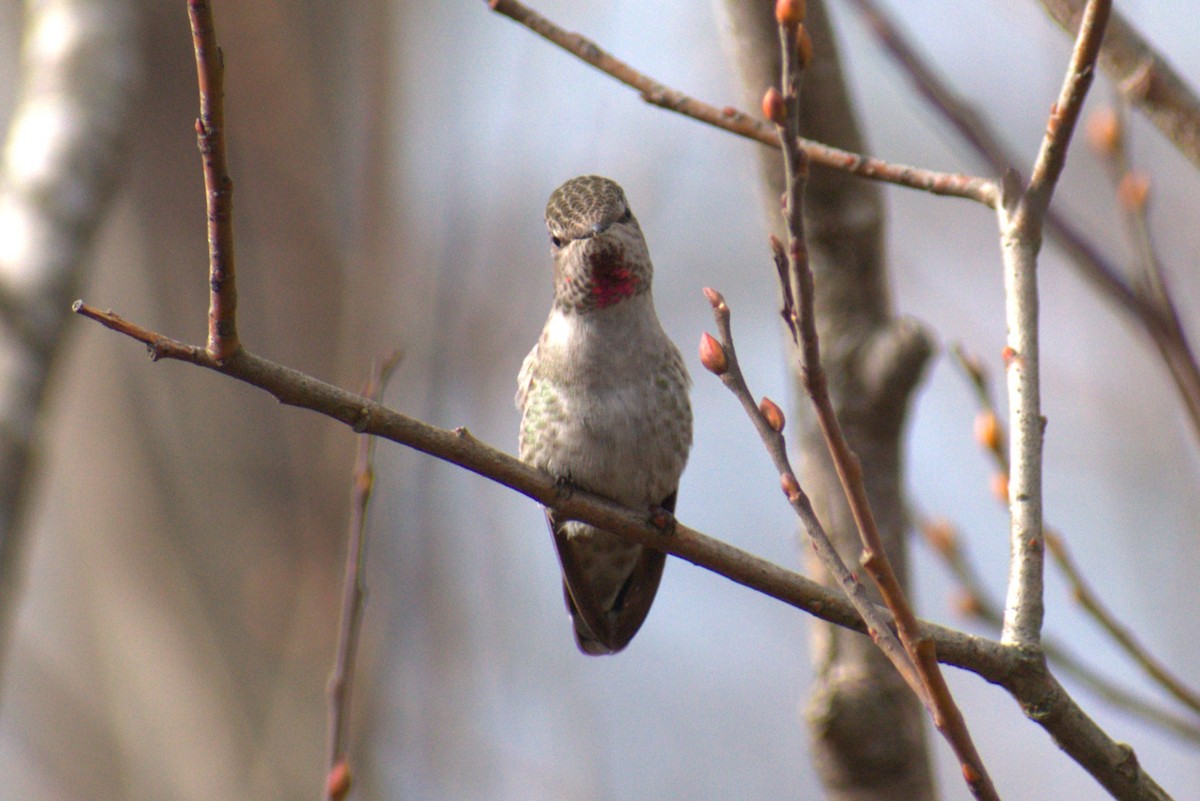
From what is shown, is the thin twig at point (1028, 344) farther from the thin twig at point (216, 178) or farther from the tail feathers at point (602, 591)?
the tail feathers at point (602, 591)

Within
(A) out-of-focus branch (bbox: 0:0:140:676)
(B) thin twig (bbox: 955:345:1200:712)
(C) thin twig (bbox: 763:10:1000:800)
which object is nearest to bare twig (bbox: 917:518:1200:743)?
(B) thin twig (bbox: 955:345:1200:712)

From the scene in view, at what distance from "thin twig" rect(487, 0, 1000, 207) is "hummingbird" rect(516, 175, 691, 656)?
0.67 meters

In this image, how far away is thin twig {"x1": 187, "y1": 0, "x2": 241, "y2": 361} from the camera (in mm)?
1742

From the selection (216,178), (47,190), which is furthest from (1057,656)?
(47,190)

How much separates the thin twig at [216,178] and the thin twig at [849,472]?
33.3 inches

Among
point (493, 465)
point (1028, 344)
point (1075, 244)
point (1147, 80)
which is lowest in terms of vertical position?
point (493, 465)

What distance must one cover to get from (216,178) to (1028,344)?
1.50 m

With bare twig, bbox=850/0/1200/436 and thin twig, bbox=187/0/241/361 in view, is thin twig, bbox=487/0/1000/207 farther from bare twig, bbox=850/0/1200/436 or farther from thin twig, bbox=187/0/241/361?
thin twig, bbox=187/0/241/361

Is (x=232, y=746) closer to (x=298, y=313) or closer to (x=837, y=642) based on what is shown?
(x=298, y=313)

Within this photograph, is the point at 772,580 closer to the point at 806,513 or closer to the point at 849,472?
the point at 806,513

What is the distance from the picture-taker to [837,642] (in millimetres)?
3430

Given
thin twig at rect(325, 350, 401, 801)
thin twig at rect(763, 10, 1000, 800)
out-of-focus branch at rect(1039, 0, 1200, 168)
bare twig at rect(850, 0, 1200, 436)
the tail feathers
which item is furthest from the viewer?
the tail feathers

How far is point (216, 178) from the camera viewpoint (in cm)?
184

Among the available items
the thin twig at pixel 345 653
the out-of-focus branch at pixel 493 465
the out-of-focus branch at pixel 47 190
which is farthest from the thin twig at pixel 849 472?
the out-of-focus branch at pixel 47 190
